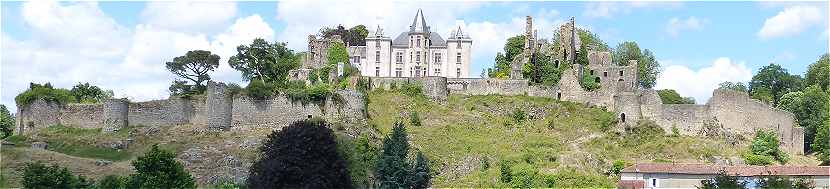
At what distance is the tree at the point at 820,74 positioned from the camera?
297 ft

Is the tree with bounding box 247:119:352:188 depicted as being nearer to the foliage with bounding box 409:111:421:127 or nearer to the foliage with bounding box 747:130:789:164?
the foliage with bounding box 409:111:421:127

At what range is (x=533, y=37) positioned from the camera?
3155 inches

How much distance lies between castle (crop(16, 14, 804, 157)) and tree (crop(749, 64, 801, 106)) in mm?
23444

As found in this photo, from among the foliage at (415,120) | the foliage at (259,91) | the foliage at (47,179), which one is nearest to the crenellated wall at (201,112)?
the foliage at (259,91)

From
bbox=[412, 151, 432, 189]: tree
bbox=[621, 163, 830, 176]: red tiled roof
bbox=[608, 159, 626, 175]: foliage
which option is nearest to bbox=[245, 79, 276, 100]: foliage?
bbox=[412, 151, 432, 189]: tree

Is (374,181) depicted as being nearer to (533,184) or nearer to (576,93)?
(533,184)

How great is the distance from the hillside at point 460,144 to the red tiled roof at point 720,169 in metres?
2.30

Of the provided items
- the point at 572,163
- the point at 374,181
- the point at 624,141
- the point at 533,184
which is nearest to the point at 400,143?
the point at 374,181

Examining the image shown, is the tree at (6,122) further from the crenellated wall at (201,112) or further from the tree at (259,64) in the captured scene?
the tree at (259,64)

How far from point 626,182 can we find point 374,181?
12.6 metres

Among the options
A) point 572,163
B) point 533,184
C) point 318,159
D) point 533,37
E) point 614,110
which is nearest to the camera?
point 318,159

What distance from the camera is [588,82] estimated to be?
245 ft

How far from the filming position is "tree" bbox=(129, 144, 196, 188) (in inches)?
1987

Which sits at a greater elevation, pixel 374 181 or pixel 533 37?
pixel 533 37
